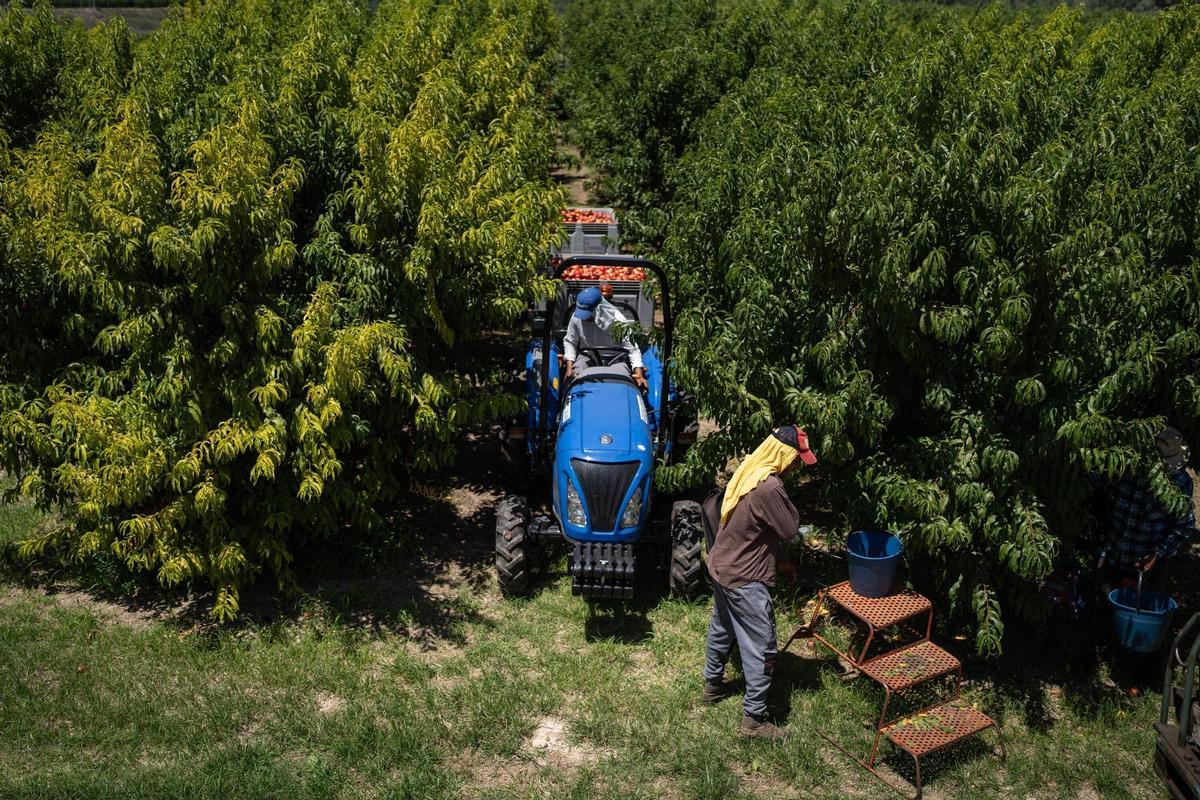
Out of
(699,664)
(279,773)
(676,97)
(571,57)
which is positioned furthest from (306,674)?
(571,57)

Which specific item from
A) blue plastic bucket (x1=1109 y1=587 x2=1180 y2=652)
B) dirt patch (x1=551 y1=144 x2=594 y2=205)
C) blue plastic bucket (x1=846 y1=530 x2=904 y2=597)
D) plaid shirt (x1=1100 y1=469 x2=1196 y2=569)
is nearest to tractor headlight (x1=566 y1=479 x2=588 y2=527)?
blue plastic bucket (x1=846 y1=530 x2=904 y2=597)

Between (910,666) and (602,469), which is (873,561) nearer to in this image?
(910,666)

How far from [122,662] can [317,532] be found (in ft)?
4.97

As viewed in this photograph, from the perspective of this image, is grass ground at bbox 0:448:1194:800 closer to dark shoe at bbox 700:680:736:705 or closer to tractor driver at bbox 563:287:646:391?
dark shoe at bbox 700:680:736:705

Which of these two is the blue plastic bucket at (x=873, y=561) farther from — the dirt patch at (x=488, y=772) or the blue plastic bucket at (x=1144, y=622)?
the dirt patch at (x=488, y=772)

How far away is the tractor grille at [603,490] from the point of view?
6750 mm

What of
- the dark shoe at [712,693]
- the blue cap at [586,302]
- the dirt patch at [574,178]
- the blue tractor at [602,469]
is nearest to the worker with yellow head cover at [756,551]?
the dark shoe at [712,693]

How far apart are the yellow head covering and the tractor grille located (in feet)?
3.52

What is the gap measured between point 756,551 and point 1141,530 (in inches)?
110

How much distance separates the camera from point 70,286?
6105mm

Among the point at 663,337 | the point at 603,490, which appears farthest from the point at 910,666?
the point at 663,337

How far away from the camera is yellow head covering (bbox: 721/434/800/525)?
5.69 meters

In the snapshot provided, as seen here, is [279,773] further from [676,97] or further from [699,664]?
[676,97]

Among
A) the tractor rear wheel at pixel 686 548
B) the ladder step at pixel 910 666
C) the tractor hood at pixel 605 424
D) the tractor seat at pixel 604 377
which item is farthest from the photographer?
the tractor seat at pixel 604 377
